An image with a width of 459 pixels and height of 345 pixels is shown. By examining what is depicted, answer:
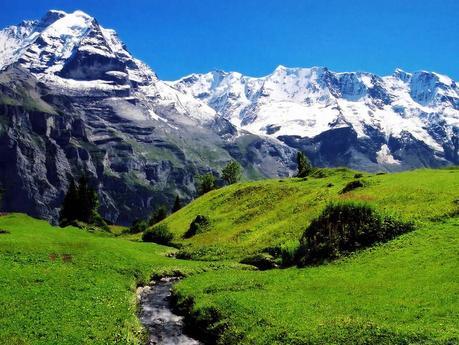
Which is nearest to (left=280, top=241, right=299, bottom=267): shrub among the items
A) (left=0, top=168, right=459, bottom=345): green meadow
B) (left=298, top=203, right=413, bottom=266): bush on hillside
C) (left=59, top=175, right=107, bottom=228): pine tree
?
(left=298, top=203, right=413, bottom=266): bush on hillside

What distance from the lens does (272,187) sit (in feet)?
350

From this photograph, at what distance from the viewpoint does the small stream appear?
40188 millimetres

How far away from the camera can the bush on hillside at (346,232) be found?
190 feet

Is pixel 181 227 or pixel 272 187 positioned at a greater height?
pixel 272 187

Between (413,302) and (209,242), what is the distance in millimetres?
52767

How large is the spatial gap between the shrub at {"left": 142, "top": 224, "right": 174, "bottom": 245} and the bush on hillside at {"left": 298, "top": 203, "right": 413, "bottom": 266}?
142 feet

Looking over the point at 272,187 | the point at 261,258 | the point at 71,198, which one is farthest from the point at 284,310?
the point at 71,198

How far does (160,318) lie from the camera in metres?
46.0

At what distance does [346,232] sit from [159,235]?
174 ft

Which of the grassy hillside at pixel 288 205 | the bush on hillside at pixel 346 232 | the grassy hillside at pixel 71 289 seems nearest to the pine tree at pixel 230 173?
the grassy hillside at pixel 288 205

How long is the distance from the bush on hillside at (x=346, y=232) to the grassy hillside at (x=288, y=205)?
2.50 metres

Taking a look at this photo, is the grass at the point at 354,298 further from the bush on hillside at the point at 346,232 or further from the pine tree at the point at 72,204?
the pine tree at the point at 72,204

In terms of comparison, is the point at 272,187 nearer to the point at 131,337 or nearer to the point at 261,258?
the point at 261,258

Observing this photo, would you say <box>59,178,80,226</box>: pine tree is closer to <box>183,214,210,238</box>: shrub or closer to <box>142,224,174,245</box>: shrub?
<box>142,224,174,245</box>: shrub
